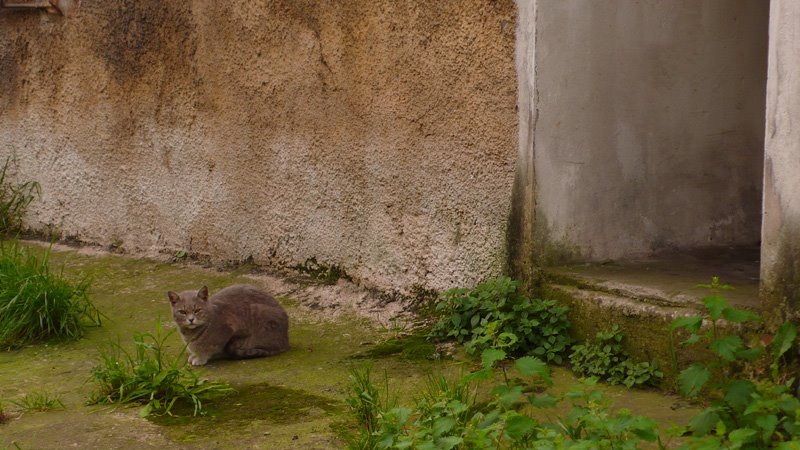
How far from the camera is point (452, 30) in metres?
5.40

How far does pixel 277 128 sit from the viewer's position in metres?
6.51

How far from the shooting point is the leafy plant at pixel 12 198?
829 cm

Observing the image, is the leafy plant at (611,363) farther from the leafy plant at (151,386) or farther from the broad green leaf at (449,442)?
the leafy plant at (151,386)

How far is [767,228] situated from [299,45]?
3309 millimetres

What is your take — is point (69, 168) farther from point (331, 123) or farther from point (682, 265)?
point (682, 265)

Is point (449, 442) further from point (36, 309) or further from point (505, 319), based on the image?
point (36, 309)

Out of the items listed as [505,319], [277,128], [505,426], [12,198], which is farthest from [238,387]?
[12,198]

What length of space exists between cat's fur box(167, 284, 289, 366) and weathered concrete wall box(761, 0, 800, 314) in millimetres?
2504

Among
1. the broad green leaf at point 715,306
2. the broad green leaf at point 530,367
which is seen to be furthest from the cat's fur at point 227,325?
the broad green leaf at point 715,306

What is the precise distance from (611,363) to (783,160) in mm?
1229

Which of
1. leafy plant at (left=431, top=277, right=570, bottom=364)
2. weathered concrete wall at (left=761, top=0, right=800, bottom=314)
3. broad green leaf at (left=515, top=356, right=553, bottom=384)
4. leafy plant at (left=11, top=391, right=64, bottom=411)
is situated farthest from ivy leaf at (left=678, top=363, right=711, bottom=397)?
leafy plant at (left=11, top=391, right=64, bottom=411)

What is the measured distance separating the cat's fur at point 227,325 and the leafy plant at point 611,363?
1.56m

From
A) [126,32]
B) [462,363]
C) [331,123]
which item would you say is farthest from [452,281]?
[126,32]

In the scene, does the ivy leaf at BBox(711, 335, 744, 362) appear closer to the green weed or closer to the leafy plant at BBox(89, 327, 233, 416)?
the leafy plant at BBox(89, 327, 233, 416)
